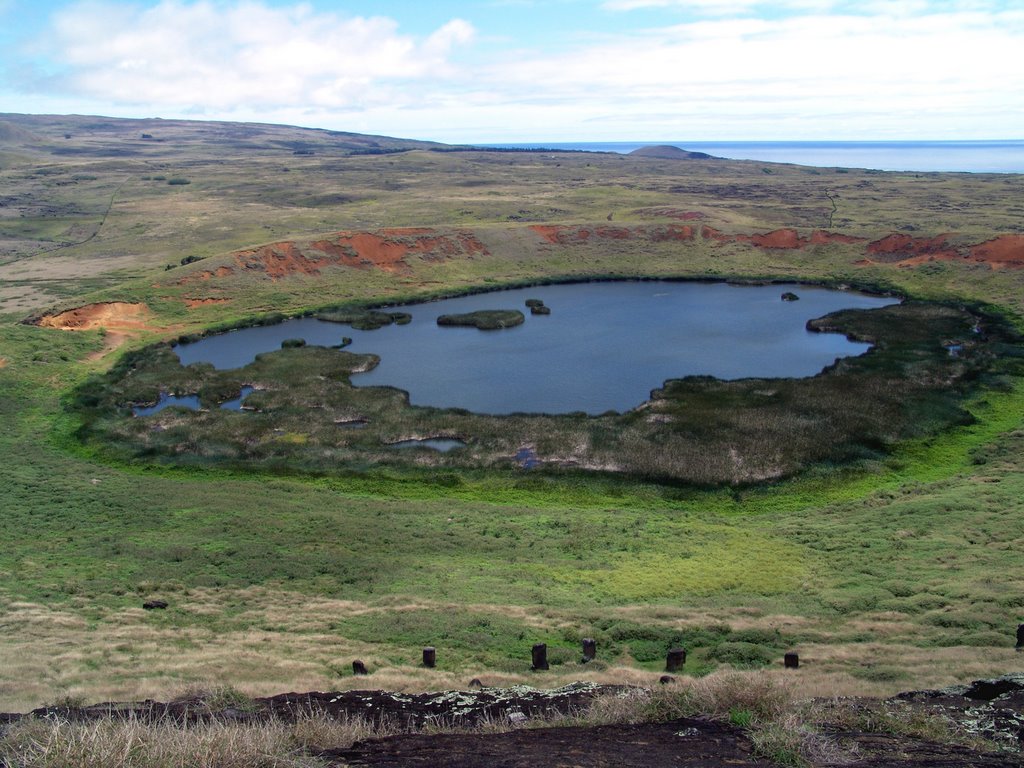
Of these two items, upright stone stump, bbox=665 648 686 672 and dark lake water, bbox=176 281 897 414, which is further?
dark lake water, bbox=176 281 897 414

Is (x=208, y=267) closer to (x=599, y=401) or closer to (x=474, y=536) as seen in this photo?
(x=599, y=401)

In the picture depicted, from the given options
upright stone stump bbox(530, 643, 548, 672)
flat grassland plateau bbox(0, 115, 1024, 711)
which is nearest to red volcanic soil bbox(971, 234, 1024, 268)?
flat grassland plateau bbox(0, 115, 1024, 711)

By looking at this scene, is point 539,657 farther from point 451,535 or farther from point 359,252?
point 359,252

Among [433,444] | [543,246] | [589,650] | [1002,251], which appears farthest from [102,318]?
[1002,251]

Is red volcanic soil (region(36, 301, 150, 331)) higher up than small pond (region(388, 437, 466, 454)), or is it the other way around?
red volcanic soil (region(36, 301, 150, 331))

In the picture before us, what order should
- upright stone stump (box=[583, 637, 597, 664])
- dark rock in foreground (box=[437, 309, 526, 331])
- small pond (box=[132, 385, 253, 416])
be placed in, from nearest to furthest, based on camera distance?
1. upright stone stump (box=[583, 637, 597, 664])
2. small pond (box=[132, 385, 253, 416])
3. dark rock in foreground (box=[437, 309, 526, 331])

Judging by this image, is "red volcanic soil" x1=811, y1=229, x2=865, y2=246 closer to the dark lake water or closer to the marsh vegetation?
the dark lake water

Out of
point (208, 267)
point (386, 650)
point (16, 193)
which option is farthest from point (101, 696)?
point (16, 193)

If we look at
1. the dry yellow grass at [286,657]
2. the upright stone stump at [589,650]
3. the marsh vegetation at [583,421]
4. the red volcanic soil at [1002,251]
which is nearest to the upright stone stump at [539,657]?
the dry yellow grass at [286,657]
